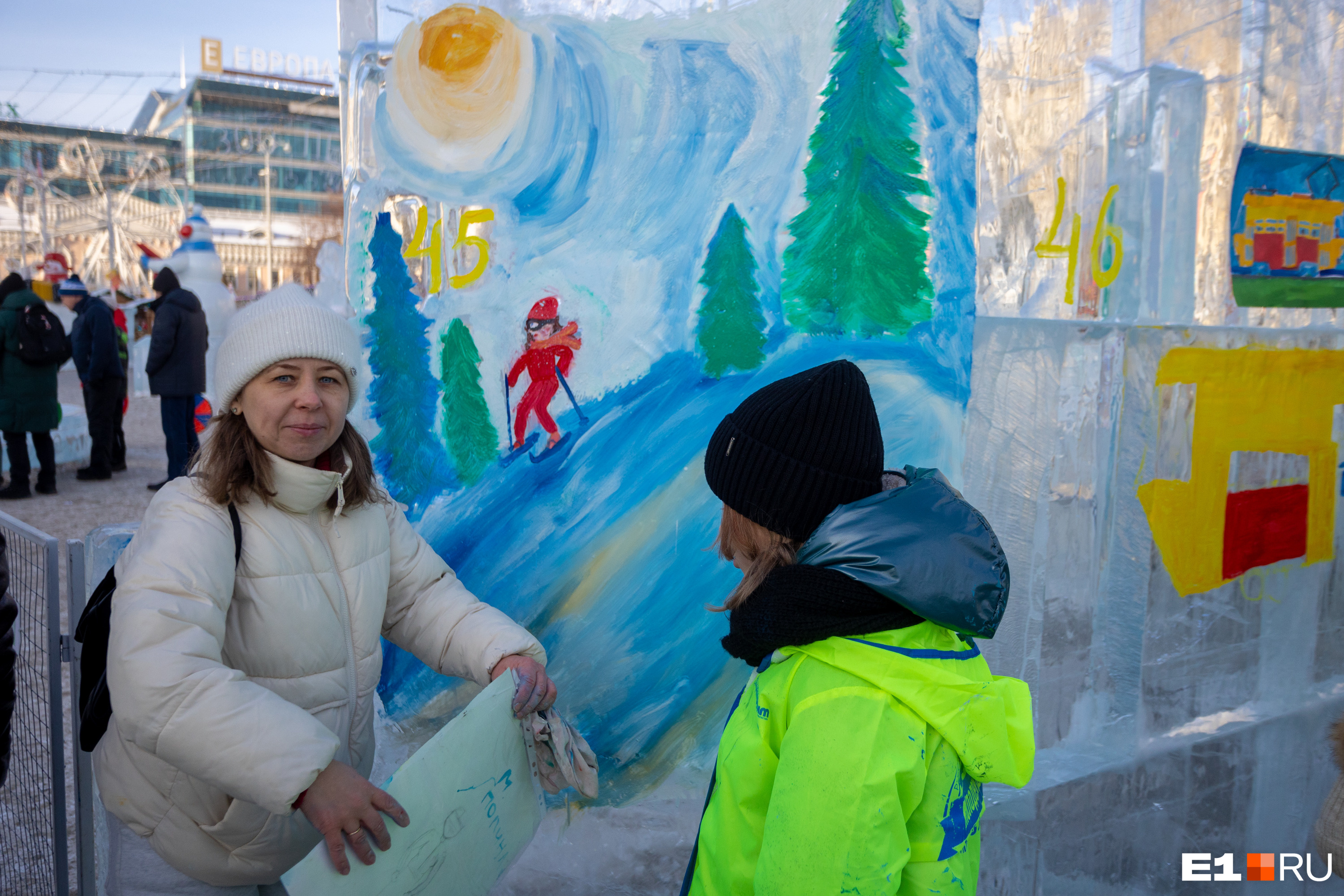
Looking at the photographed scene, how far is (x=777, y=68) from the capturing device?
2.28m

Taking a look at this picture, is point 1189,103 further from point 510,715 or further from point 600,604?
point 510,715

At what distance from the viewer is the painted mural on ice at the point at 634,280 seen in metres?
2.28

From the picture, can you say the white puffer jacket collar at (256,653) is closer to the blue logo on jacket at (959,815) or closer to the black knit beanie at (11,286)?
the blue logo on jacket at (959,815)

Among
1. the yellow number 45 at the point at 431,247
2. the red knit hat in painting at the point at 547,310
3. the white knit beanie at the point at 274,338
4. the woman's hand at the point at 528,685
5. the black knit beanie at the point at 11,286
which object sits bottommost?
the woman's hand at the point at 528,685

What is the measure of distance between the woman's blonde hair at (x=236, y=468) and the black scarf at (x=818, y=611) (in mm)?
828

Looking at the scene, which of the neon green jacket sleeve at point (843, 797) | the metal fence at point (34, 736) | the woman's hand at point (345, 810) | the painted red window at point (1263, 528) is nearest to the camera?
the neon green jacket sleeve at point (843, 797)

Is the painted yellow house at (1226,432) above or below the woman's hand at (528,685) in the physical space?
above

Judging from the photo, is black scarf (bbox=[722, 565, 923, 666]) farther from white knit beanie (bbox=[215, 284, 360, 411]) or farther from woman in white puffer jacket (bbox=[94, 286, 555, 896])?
Answer: white knit beanie (bbox=[215, 284, 360, 411])

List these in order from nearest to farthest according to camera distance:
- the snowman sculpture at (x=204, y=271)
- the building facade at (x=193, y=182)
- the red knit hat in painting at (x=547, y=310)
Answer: the red knit hat in painting at (x=547, y=310), the snowman sculpture at (x=204, y=271), the building facade at (x=193, y=182)

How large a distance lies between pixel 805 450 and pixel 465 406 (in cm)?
139

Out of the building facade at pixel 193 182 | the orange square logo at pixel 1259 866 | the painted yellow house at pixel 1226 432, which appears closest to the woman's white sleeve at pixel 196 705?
the painted yellow house at pixel 1226 432

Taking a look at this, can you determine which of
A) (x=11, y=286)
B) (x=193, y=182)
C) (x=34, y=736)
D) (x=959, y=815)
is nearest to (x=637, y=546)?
(x=959, y=815)

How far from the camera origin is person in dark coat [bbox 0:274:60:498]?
641 centimetres

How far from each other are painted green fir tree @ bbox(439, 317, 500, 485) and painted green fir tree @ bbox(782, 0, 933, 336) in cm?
83
